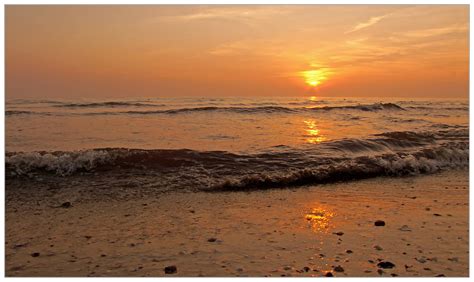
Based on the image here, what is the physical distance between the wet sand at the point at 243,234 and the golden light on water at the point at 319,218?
14 mm

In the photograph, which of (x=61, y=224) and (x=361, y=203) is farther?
(x=361, y=203)

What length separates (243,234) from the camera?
16.5ft

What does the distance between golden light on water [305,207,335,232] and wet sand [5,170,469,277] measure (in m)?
0.01

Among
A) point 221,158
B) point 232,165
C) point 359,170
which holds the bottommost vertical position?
point 359,170

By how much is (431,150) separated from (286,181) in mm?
5325

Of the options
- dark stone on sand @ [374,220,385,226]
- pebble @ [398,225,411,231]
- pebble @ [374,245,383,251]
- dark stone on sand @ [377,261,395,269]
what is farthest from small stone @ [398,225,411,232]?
dark stone on sand @ [377,261,395,269]

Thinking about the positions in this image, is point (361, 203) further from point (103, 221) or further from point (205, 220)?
point (103, 221)

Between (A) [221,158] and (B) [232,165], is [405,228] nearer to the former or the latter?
(B) [232,165]

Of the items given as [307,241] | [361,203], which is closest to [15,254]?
[307,241]

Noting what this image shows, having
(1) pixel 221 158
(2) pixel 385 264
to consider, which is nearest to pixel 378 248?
(2) pixel 385 264

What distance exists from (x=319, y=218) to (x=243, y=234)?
1274 millimetres

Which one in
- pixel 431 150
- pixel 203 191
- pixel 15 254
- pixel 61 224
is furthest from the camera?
pixel 431 150

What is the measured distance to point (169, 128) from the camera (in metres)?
16.9

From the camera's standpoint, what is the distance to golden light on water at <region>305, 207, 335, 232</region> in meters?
5.28
